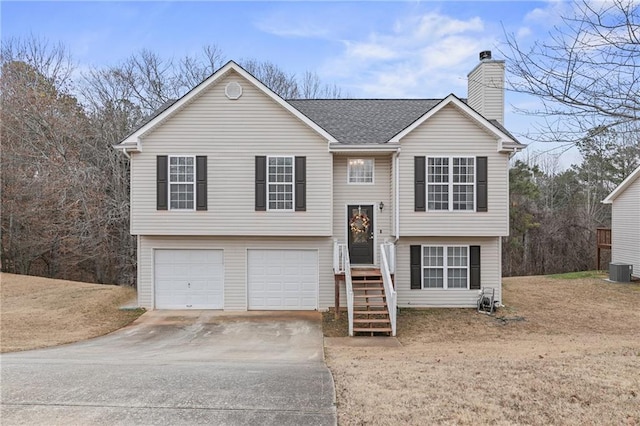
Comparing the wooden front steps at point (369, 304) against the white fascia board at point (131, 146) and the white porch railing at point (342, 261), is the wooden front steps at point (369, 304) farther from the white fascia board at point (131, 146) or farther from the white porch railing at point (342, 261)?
the white fascia board at point (131, 146)

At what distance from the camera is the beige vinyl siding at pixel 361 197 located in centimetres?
1389

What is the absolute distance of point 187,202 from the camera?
43.0ft

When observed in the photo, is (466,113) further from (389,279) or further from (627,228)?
(627,228)

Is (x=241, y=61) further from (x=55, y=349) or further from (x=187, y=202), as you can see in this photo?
(x=55, y=349)

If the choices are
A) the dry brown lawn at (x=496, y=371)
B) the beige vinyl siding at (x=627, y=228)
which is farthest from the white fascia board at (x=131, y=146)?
the beige vinyl siding at (x=627, y=228)

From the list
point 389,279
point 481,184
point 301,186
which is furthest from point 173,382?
point 481,184

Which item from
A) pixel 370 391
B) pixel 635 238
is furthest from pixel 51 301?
pixel 635 238

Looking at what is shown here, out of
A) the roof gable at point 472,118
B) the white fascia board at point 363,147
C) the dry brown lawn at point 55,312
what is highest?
the roof gable at point 472,118

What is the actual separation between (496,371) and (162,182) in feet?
35.8

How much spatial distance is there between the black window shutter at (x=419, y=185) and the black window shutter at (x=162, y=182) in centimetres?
808

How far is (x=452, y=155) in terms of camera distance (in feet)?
43.2

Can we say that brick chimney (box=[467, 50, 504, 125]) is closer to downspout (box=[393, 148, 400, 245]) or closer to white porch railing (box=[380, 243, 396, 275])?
downspout (box=[393, 148, 400, 245])

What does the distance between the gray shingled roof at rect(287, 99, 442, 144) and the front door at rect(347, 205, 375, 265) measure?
93.1 inches

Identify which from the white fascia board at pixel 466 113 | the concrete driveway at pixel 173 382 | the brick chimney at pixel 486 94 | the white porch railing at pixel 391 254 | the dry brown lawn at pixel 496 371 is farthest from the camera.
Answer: the brick chimney at pixel 486 94
